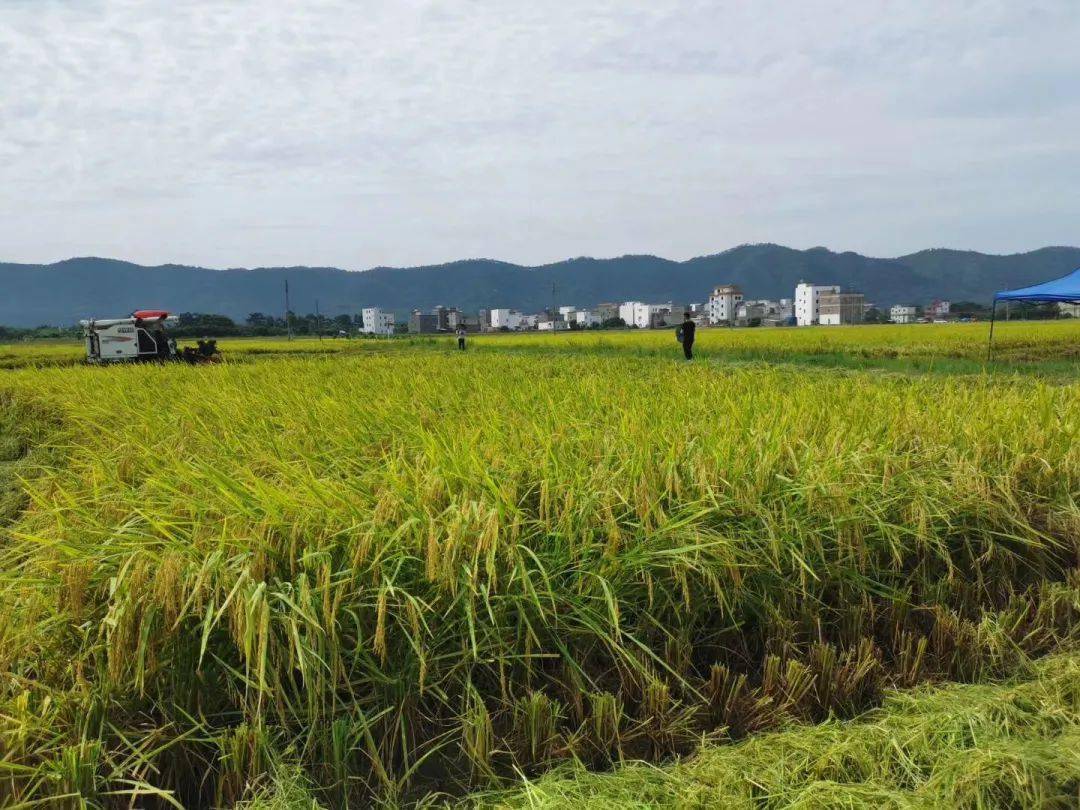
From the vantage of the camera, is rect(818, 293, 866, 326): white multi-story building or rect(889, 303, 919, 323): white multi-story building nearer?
rect(889, 303, 919, 323): white multi-story building

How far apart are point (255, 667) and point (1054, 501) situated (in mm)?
3415

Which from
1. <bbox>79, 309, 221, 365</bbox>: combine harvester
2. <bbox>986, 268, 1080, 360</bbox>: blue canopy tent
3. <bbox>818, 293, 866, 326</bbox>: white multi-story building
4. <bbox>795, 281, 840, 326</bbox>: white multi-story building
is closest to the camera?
<bbox>986, 268, 1080, 360</bbox>: blue canopy tent

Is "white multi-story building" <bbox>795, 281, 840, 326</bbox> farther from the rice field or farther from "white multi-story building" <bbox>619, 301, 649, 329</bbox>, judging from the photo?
the rice field

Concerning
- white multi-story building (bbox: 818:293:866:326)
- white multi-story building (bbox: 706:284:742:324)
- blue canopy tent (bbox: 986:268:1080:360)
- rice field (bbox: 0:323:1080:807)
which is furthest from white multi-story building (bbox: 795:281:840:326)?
rice field (bbox: 0:323:1080:807)

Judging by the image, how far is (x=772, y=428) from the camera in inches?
130

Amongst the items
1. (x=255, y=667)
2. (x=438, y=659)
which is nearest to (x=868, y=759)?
(x=438, y=659)

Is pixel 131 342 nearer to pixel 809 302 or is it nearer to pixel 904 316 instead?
pixel 904 316

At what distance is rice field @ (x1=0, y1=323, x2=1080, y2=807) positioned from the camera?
1654mm

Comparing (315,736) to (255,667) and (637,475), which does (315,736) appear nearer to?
(255,667)

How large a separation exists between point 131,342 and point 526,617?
18641mm

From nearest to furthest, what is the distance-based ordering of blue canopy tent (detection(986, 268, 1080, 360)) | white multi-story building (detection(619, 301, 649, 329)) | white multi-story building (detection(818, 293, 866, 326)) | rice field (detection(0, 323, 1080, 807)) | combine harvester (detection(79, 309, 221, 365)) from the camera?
1. rice field (detection(0, 323, 1080, 807))
2. blue canopy tent (detection(986, 268, 1080, 360))
3. combine harvester (detection(79, 309, 221, 365))
4. white multi-story building (detection(818, 293, 866, 326))
5. white multi-story building (detection(619, 301, 649, 329))

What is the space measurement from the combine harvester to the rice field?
16151 millimetres

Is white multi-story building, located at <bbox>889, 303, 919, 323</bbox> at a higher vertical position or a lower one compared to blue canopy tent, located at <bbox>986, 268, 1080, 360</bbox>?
lower

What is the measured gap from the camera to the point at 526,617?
1.89 m
